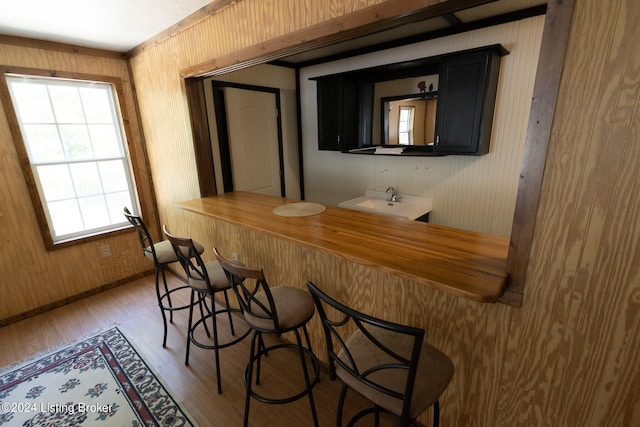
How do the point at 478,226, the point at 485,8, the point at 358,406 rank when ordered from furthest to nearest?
the point at 478,226
the point at 485,8
the point at 358,406

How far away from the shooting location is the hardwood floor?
169 centimetres

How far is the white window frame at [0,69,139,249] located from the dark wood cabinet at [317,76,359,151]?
7.20 ft

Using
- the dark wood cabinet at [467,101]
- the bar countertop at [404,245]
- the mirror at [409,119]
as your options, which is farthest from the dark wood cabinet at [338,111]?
the bar countertop at [404,245]

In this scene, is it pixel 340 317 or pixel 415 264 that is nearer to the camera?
pixel 415 264

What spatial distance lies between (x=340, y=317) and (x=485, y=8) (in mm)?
2390

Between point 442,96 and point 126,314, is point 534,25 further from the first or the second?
point 126,314

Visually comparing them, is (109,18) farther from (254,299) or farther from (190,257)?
(254,299)

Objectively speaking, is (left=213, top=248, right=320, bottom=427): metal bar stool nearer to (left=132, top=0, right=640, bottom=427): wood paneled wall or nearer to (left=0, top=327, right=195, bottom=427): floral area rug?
(left=132, top=0, right=640, bottom=427): wood paneled wall

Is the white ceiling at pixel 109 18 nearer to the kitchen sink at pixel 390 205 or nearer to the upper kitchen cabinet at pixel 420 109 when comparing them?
the upper kitchen cabinet at pixel 420 109

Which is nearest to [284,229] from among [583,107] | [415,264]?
[415,264]

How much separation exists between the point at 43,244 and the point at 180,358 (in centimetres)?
192

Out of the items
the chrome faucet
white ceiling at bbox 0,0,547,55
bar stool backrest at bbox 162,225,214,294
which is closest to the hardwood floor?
bar stool backrest at bbox 162,225,214,294

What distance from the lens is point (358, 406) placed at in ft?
5.62

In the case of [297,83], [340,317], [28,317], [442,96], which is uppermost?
[297,83]
